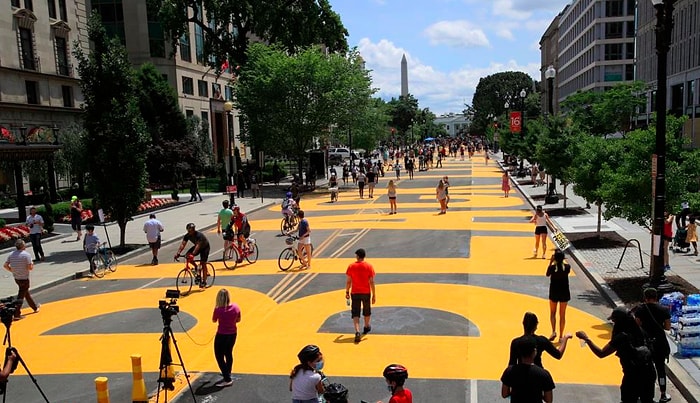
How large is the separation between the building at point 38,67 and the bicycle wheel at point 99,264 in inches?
880

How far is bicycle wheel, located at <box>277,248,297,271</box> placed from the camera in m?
17.9

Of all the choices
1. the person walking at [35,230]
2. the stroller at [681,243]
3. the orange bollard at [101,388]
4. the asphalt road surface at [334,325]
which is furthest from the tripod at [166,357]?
the stroller at [681,243]

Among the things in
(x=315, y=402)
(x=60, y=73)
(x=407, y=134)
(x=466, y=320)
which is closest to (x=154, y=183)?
(x=60, y=73)

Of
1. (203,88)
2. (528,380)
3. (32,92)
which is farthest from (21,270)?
(203,88)

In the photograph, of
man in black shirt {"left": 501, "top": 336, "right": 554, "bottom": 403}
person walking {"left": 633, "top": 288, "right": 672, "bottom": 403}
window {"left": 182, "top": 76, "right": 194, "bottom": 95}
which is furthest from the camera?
window {"left": 182, "top": 76, "right": 194, "bottom": 95}

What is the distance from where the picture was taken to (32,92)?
43.9m

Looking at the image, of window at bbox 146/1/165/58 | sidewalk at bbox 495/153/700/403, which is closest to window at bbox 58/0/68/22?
window at bbox 146/1/165/58

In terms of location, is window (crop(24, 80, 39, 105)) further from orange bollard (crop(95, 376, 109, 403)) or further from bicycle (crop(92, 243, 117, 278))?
orange bollard (crop(95, 376, 109, 403))

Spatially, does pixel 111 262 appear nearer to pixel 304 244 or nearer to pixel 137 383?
pixel 304 244

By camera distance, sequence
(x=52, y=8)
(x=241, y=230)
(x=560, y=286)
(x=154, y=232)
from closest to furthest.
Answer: (x=560, y=286) → (x=241, y=230) → (x=154, y=232) → (x=52, y=8)

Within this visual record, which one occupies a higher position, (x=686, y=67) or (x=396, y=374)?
(x=686, y=67)

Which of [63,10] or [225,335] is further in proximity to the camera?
[63,10]

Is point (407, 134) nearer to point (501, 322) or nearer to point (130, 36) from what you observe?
point (130, 36)

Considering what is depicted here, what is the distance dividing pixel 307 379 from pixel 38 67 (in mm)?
44680
